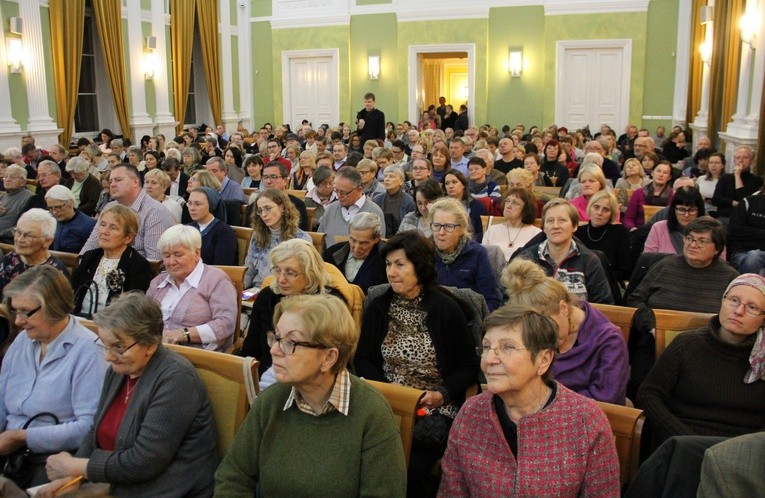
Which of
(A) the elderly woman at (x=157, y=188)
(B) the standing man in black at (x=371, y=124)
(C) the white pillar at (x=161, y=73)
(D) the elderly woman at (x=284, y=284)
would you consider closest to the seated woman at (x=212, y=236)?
(A) the elderly woman at (x=157, y=188)

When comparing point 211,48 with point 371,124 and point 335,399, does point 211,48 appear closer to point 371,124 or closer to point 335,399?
point 371,124

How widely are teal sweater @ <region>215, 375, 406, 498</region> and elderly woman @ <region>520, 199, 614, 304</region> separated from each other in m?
1.87

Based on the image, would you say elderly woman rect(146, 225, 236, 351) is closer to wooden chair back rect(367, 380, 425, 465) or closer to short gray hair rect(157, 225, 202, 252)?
short gray hair rect(157, 225, 202, 252)

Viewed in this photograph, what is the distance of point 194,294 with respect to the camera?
359 cm

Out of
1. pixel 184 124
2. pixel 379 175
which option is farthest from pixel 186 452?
pixel 184 124

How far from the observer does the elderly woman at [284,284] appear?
10.6 ft

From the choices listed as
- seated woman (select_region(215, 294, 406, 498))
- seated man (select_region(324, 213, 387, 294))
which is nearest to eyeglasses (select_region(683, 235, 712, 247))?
seated man (select_region(324, 213, 387, 294))

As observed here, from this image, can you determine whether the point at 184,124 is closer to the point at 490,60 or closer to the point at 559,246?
the point at 490,60

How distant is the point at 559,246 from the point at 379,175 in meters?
4.25

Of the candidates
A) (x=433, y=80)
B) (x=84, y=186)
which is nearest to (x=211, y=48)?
(x=433, y=80)

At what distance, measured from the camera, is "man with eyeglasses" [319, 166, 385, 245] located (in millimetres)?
5316

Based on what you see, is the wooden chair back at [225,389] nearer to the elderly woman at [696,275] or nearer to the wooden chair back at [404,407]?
the wooden chair back at [404,407]

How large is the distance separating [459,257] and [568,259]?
0.58 m

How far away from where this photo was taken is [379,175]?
7.90 m
